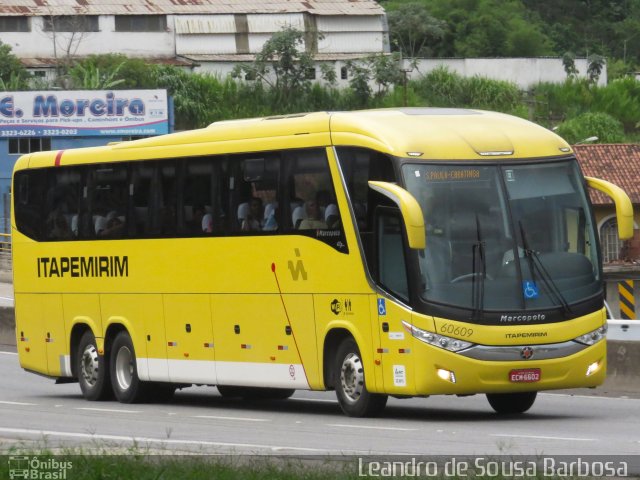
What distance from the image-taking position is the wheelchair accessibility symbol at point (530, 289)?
17.0 meters

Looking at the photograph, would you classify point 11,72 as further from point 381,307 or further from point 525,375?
point 525,375

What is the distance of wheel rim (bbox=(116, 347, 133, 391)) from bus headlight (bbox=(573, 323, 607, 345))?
7.48 meters

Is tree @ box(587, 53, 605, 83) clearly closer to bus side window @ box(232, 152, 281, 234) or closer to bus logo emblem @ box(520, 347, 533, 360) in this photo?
bus side window @ box(232, 152, 281, 234)

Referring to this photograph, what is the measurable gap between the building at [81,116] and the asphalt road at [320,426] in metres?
59.2

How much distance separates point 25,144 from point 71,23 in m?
21.9

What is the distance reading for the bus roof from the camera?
1748cm

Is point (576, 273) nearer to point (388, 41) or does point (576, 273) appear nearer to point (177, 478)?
point (177, 478)

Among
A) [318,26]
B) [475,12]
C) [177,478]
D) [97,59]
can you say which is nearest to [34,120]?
[97,59]

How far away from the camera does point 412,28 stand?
12288cm

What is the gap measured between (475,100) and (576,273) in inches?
3457

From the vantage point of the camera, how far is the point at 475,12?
439ft

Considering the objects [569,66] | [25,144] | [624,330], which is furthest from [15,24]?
[624,330]

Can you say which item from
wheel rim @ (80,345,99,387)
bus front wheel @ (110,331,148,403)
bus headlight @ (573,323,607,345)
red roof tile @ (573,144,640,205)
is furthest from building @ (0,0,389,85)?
bus headlight @ (573,323,607,345)

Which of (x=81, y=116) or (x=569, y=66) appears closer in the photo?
(x=81, y=116)
